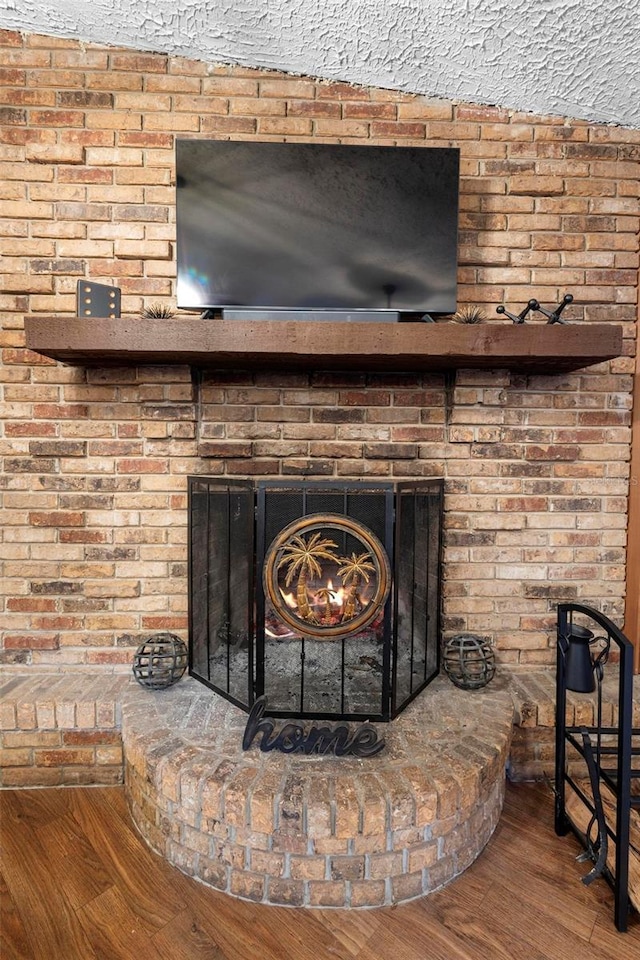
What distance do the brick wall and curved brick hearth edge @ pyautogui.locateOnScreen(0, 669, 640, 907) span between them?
0.25 metres

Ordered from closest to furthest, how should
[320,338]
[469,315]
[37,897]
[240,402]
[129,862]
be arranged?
[37,897] → [129,862] → [320,338] → [469,315] → [240,402]

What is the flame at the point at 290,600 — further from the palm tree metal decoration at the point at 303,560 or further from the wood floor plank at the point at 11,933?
the wood floor plank at the point at 11,933

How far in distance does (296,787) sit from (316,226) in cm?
186

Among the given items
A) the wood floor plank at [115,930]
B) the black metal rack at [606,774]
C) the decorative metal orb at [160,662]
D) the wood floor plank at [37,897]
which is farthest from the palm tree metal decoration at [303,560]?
the wood floor plank at [37,897]

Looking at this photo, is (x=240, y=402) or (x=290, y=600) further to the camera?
(x=240, y=402)

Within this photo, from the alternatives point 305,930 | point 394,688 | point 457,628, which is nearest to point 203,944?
point 305,930

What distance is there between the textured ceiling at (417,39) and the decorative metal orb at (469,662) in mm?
2107

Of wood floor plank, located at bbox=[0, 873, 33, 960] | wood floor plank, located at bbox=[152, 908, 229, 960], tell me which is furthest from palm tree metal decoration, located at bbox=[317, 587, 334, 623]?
wood floor plank, located at bbox=[0, 873, 33, 960]

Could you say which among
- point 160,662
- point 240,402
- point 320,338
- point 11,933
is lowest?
point 11,933

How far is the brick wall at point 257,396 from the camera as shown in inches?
70.9

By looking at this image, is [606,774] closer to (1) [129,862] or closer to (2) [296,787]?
(2) [296,787]

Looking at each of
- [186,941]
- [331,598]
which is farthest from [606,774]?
[186,941]

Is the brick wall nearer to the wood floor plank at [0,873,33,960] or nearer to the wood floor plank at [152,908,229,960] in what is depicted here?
the wood floor plank at [0,873,33,960]

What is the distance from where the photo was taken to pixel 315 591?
5.34 feet
